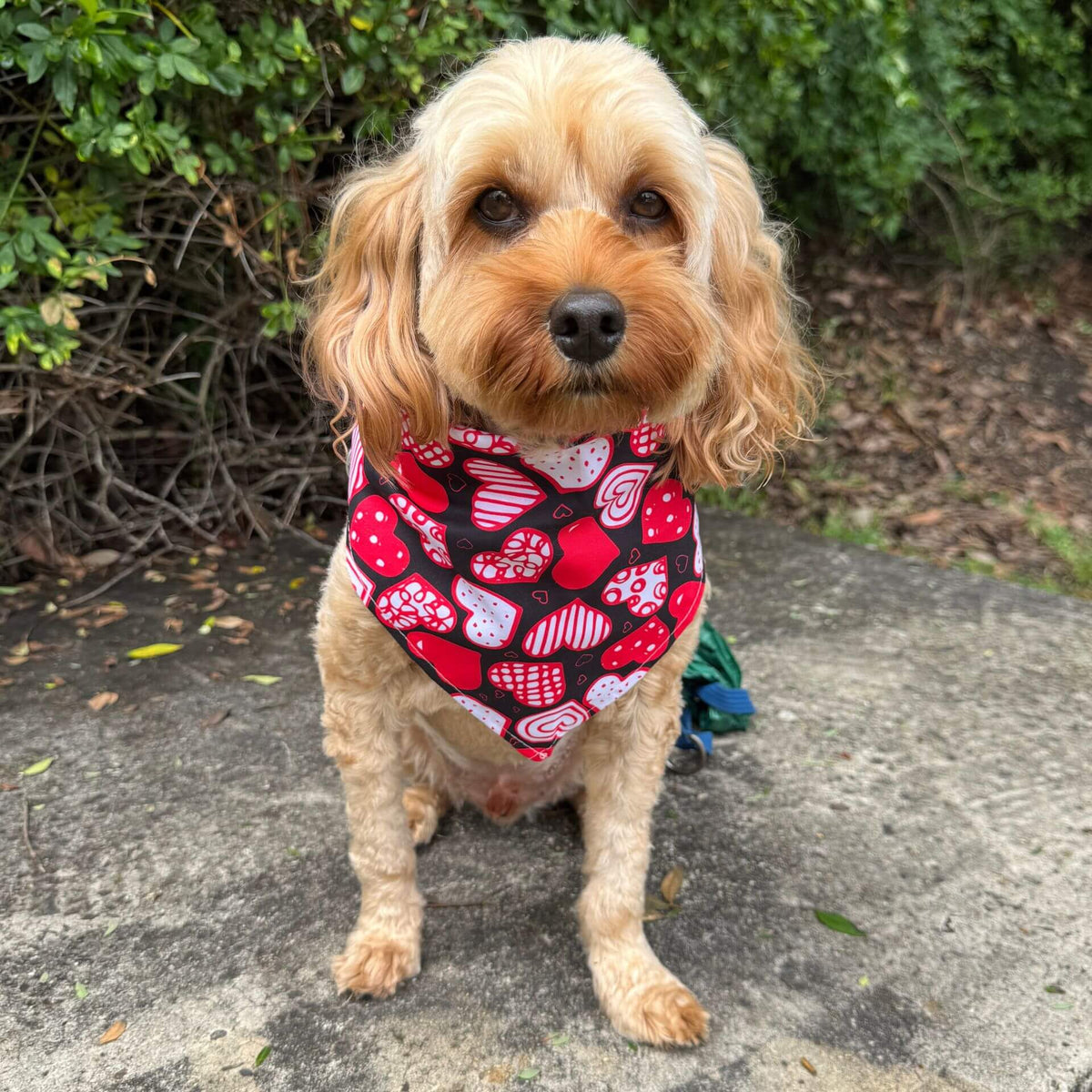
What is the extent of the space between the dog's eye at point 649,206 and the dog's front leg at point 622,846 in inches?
40.5

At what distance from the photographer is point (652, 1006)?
2.12m

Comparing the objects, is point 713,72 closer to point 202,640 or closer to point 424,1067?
point 202,640

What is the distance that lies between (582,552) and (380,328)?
64cm

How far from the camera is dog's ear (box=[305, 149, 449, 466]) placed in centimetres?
198

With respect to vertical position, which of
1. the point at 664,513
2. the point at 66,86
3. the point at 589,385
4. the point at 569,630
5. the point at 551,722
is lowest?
the point at 551,722

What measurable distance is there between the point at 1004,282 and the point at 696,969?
276 inches

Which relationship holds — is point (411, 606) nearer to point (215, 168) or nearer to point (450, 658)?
point (450, 658)

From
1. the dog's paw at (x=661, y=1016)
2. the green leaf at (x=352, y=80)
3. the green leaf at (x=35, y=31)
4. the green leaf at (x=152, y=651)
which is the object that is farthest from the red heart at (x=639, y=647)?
the green leaf at (x=35, y=31)

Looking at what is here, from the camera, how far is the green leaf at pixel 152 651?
348 cm

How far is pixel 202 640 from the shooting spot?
3615 millimetres

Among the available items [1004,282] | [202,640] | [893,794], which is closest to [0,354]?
[202,640]

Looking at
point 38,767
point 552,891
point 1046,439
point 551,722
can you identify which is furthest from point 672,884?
point 1046,439

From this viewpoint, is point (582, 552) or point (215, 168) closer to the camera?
point (582, 552)

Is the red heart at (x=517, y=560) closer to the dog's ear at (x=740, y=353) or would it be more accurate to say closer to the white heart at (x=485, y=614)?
the white heart at (x=485, y=614)
